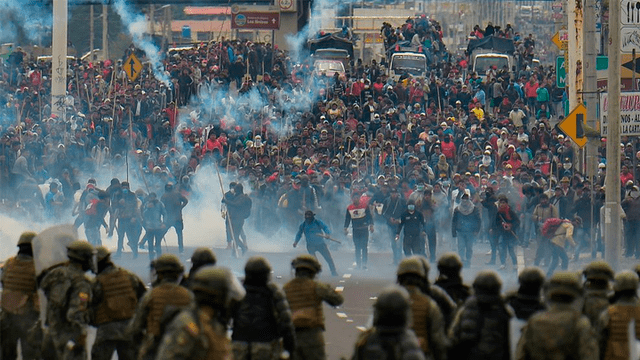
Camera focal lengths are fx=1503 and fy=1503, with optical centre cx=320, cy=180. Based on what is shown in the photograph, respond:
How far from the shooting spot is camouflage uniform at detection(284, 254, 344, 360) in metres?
10.7

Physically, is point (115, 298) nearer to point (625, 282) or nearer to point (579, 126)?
point (625, 282)

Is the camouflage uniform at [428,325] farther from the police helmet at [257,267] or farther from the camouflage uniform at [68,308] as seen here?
the camouflage uniform at [68,308]

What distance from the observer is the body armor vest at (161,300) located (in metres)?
9.75

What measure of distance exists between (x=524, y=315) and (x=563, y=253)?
39.7ft

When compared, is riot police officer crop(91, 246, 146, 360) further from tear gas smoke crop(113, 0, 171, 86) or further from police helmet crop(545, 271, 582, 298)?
tear gas smoke crop(113, 0, 171, 86)

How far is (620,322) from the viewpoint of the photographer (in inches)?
365

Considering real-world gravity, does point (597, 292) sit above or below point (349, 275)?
above

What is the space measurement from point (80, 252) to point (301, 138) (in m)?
21.3

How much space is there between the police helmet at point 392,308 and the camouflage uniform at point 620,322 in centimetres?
194

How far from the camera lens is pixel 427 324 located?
9.34 metres

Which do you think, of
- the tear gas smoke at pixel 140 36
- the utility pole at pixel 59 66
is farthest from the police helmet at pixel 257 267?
the tear gas smoke at pixel 140 36

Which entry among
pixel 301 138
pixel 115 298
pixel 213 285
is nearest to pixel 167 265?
pixel 115 298

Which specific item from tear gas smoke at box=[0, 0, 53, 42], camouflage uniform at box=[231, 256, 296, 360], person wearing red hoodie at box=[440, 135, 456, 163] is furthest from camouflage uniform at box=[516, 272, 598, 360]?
tear gas smoke at box=[0, 0, 53, 42]

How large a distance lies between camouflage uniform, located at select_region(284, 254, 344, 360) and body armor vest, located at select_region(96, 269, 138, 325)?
1.15 metres
